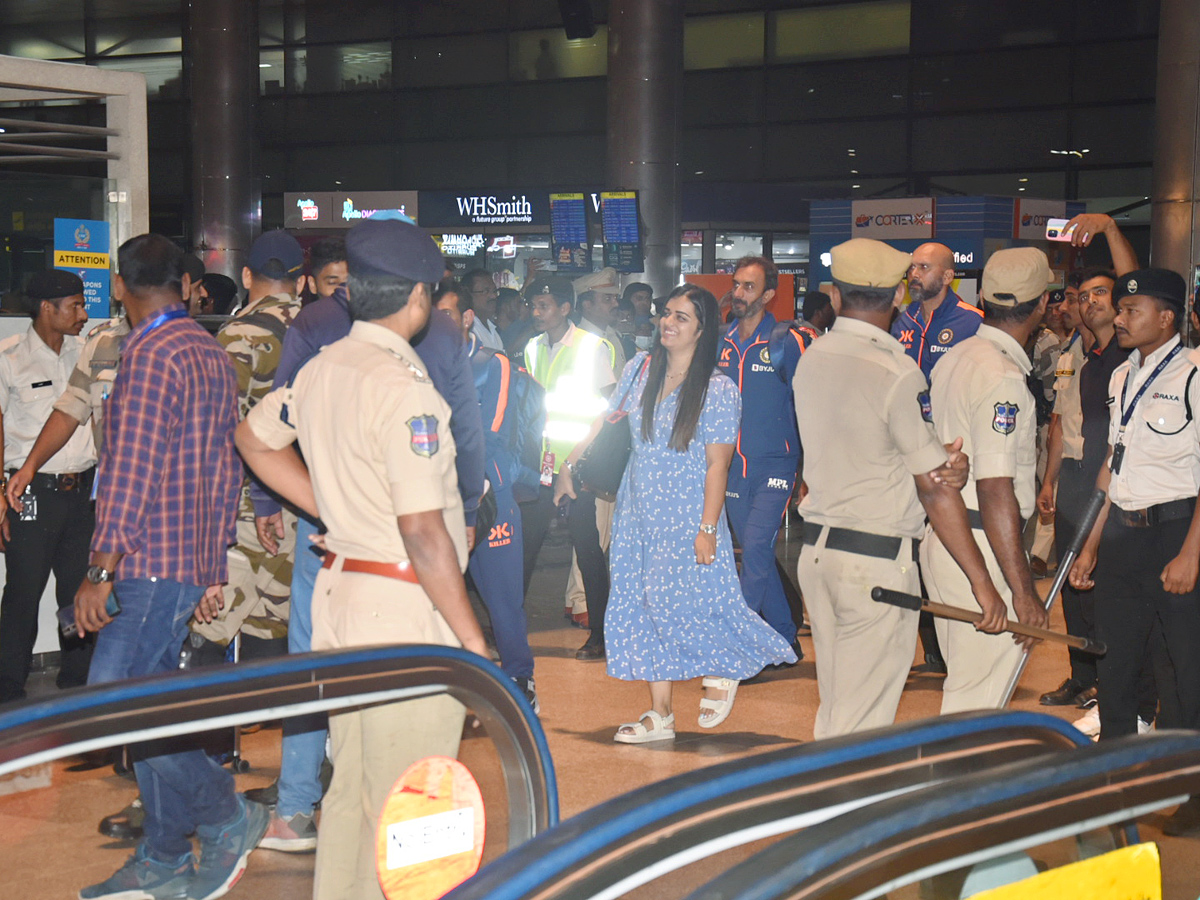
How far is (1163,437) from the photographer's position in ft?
13.4

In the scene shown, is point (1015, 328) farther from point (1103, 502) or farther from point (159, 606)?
point (159, 606)

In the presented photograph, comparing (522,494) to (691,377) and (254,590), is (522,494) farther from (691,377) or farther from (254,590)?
(254,590)

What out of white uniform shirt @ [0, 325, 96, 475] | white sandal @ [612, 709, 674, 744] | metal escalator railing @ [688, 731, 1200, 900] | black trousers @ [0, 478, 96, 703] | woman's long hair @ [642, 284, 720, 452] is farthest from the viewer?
white uniform shirt @ [0, 325, 96, 475]

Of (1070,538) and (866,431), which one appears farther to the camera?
(1070,538)

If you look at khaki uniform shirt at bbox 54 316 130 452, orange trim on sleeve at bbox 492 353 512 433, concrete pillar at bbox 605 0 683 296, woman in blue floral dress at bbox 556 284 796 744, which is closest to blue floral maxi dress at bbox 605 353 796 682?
woman in blue floral dress at bbox 556 284 796 744

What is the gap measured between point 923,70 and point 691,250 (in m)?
4.59

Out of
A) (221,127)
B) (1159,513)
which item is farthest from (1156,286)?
(221,127)

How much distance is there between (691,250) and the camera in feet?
68.8

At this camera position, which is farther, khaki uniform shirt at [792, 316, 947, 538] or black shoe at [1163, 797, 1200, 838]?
khaki uniform shirt at [792, 316, 947, 538]

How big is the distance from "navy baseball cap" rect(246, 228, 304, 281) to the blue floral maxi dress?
1489 mm

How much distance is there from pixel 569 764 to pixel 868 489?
189 cm

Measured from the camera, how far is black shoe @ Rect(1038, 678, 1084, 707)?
5617 millimetres

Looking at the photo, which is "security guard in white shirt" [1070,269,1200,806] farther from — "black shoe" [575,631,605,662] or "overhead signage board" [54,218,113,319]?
"overhead signage board" [54,218,113,319]

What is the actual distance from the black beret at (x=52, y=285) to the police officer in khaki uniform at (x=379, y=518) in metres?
3.29
